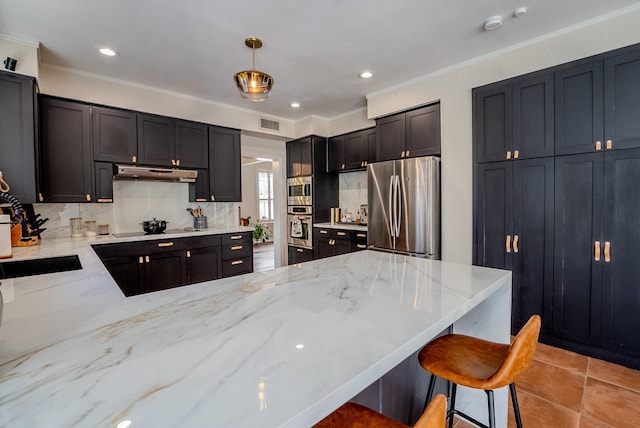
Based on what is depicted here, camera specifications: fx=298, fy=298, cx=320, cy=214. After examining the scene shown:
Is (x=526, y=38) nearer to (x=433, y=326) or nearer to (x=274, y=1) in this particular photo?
(x=274, y=1)

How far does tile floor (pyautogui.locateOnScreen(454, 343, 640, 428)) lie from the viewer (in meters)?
1.79

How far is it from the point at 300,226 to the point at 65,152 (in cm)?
325

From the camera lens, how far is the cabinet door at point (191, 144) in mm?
3939

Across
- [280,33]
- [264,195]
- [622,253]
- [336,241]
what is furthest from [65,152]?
[264,195]

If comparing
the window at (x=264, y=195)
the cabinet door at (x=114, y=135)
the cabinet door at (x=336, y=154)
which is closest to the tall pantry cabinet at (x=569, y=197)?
the cabinet door at (x=336, y=154)

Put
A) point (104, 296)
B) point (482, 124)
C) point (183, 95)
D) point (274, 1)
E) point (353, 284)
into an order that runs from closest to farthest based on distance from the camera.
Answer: point (104, 296) < point (353, 284) < point (274, 1) < point (482, 124) < point (183, 95)

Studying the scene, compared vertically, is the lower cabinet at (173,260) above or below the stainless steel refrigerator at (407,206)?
below

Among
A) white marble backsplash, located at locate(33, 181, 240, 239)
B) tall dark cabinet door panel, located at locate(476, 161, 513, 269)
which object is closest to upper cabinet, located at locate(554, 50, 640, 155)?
tall dark cabinet door panel, located at locate(476, 161, 513, 269)

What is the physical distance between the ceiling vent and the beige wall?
6.96 feet

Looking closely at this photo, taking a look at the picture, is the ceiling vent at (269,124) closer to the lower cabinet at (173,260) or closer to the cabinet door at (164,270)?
the lower cabinet at (173,260)

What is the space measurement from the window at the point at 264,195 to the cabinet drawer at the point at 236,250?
5.44m

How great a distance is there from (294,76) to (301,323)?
3.19 meters

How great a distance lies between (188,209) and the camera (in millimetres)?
4312


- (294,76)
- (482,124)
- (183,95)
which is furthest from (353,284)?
(183,95)
